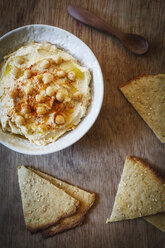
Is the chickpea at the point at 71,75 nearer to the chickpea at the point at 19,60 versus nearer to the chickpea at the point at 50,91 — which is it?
the chickpea at the point at 50,91

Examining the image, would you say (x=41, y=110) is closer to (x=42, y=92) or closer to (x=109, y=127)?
(x=42, y=92)

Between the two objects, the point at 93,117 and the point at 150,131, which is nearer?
the point at 93,117

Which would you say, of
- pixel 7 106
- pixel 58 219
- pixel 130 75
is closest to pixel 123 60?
pixel 130 75

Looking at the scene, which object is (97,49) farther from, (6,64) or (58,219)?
(58,219)

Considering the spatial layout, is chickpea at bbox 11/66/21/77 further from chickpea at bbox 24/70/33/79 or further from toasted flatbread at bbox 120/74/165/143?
toasted flatbread at bbox 120/74/165/143

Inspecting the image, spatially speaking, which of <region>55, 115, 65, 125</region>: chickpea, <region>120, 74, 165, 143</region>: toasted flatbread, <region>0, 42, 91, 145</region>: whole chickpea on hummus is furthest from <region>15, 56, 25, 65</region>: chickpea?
<region>120, 74, 165, 143</region>: toasted flatbread

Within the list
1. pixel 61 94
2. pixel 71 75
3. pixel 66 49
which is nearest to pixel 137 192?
pixel 61 94

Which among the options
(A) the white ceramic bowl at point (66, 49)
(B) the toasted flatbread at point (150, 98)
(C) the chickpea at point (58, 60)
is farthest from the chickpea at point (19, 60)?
(B) the toasted flatbread at point (150, 98)
